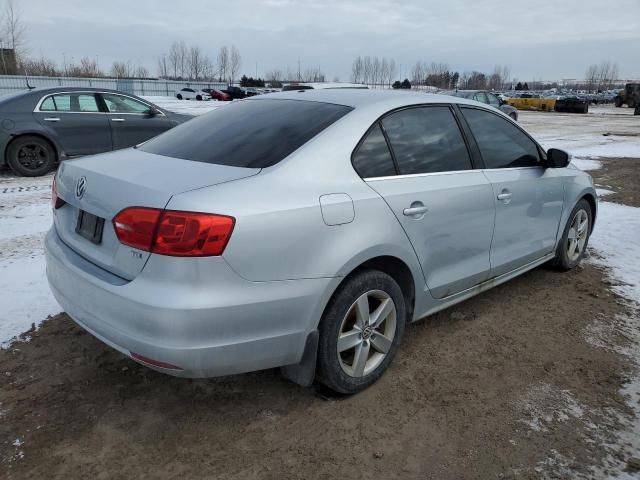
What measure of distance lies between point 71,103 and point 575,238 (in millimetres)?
8213

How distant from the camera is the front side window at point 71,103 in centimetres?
877

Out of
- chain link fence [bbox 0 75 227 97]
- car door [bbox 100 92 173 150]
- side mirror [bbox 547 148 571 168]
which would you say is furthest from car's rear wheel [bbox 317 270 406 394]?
chain link fence [bbox 0 75 227 97]

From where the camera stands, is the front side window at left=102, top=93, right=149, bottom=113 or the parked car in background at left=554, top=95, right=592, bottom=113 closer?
the front side window at left=102, top=93, right=149, bottom=113

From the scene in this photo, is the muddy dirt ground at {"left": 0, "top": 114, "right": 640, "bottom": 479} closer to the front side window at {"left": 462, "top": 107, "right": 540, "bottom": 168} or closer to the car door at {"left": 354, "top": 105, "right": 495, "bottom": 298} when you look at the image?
the car door at {"left": 354, "top": 105, "right": 495, "bottom": 298}

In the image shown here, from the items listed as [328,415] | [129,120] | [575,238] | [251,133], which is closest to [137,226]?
[251,133]

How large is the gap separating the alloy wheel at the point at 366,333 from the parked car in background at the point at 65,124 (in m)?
7.71

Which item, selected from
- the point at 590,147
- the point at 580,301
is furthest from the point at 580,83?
the point at 580,301

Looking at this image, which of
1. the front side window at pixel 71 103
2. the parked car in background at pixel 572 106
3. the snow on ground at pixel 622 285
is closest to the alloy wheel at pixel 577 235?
the snow on ground at pixel 622 285

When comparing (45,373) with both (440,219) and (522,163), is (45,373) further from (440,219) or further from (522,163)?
(522,163)

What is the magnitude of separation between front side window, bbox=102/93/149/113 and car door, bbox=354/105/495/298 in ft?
24.4

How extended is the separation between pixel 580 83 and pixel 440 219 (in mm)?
178376

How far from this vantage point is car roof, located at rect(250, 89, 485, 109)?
3160 millimetres

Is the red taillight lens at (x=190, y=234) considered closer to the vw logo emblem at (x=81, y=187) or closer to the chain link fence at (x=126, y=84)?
the vw logo emblem at (x=81, y=187)

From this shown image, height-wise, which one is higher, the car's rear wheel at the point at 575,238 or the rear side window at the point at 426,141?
the rear side window at the point at 426,141
